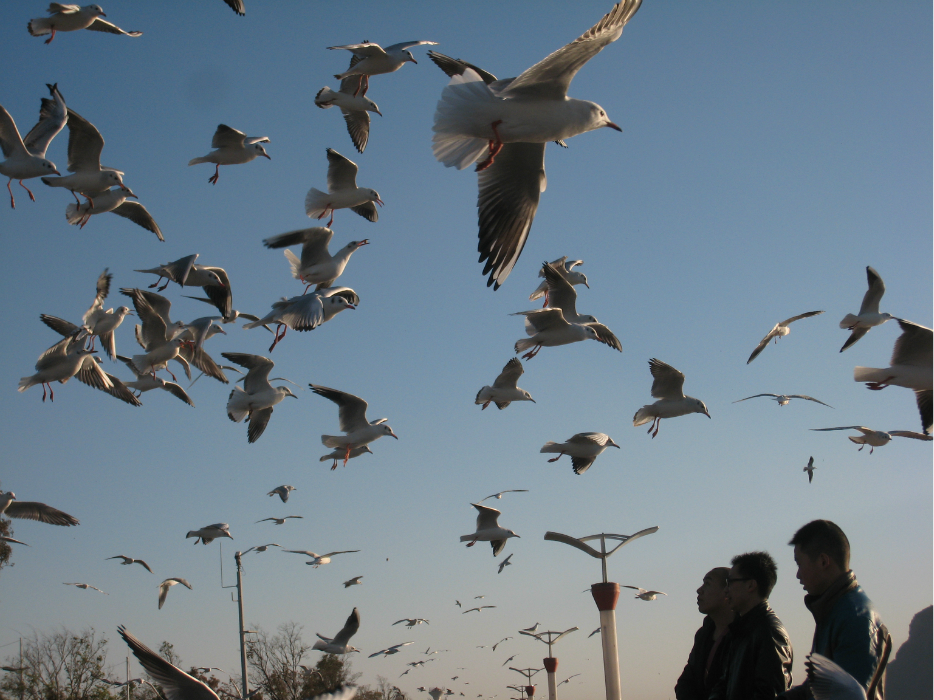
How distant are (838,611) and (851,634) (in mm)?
101

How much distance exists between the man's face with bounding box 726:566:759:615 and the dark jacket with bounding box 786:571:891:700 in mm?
546

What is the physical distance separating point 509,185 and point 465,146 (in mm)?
533

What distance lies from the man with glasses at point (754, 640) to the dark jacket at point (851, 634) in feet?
1.25

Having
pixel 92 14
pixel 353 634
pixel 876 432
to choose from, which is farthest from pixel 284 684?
pixel 92 14

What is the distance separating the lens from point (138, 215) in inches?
421

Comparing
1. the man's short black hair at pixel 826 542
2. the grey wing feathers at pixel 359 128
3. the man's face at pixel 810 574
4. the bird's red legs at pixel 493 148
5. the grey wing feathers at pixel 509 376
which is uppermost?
the grey wing feathers at pixel 359 128

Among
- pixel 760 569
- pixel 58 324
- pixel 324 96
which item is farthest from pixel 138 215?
pixel 760 569

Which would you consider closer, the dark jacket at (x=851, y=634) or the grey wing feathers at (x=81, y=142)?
the dark jacket at (x=851, y=634)

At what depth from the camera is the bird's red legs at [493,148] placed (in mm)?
5089

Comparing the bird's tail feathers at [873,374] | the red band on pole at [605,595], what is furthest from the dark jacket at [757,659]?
the red band on pole at [605,595]

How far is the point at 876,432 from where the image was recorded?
11.1 metres

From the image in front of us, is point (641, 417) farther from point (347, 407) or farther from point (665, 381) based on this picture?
point (347, 407)

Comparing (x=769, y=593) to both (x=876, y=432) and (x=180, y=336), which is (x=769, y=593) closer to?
(x=180, y=336)

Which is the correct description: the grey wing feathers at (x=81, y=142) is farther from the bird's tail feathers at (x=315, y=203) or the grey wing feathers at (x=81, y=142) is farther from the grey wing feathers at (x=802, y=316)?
the grey wing feathers at (x=802, y=316)
